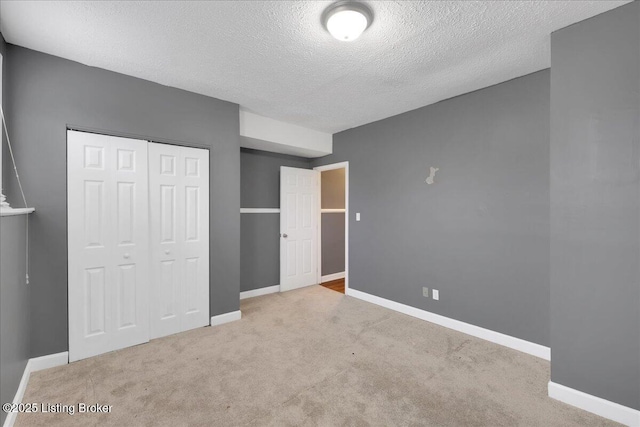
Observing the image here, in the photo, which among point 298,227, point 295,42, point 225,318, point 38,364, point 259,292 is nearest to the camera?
point 295,42

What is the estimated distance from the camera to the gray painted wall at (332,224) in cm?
524

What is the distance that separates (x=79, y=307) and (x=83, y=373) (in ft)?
1.78

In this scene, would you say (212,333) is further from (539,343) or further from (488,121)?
(488,121)

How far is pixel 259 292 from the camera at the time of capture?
4352mm

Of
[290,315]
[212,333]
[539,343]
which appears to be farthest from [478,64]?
[212,333]

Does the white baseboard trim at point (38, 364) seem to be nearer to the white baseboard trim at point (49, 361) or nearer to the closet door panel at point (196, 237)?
the white baseboard trim at point (49, 361)

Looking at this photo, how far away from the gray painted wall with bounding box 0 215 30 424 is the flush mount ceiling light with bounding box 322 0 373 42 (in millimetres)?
2280

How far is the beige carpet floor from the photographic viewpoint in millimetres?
1771

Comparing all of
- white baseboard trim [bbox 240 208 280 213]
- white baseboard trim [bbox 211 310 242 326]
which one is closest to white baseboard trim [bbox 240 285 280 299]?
white baseboard trim [bbox 211 310 242 326]

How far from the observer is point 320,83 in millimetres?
2770

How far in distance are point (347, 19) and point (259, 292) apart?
3776mm

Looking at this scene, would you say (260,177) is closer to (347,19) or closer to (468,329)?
(347,19)

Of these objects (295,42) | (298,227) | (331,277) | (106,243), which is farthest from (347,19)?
(331,277)

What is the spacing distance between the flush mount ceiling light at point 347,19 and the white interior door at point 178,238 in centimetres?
199
